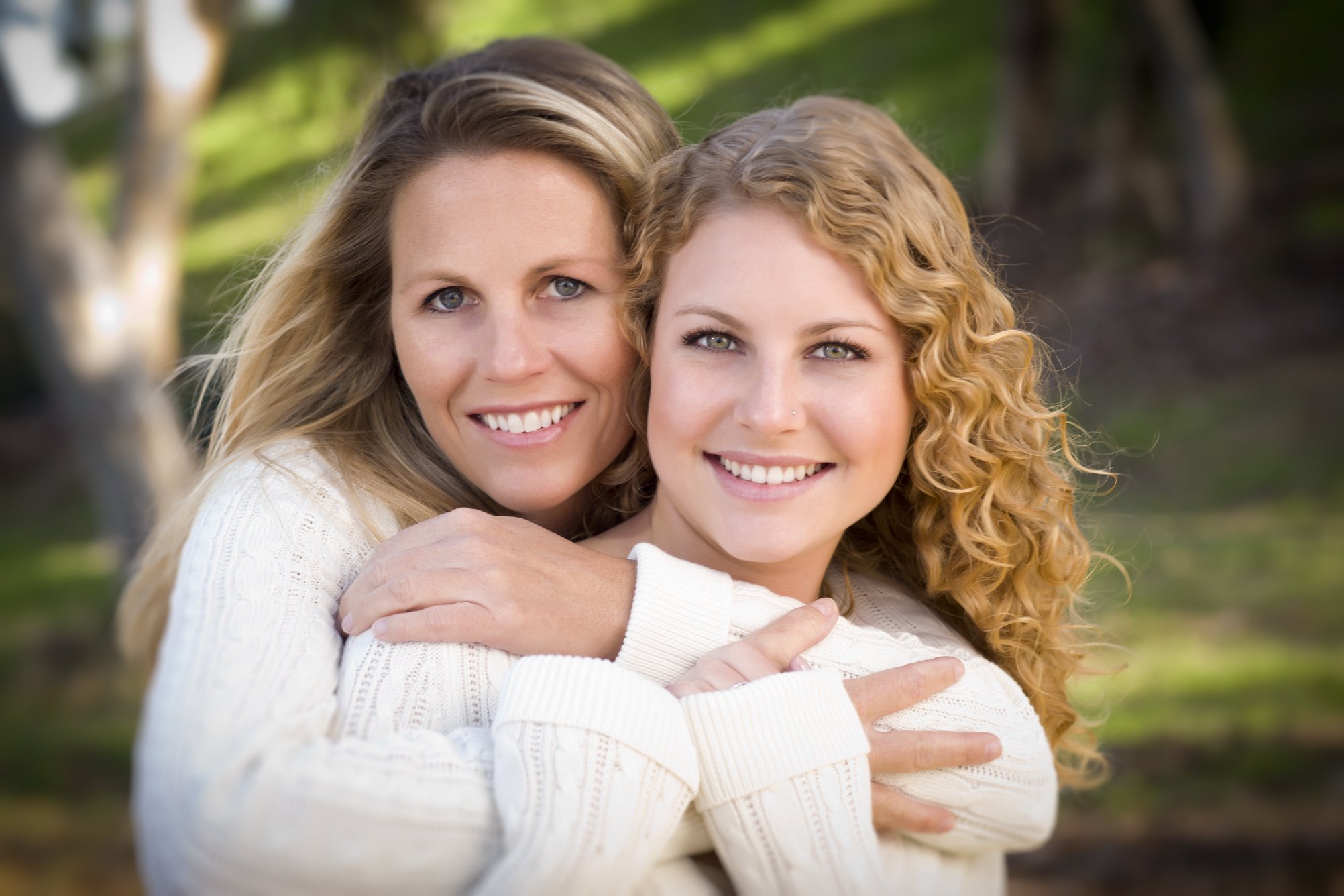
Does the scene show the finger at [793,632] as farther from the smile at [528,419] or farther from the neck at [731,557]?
the smile at [528,419]

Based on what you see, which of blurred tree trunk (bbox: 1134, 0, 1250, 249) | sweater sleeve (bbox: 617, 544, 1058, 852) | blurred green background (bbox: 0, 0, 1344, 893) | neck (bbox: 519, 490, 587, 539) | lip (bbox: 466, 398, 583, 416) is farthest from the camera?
blurred tree trunk (bbox: 1134, 0, 1250, 249)

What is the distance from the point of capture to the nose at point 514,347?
2387 millimetres

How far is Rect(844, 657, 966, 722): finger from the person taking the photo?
6.96 ft

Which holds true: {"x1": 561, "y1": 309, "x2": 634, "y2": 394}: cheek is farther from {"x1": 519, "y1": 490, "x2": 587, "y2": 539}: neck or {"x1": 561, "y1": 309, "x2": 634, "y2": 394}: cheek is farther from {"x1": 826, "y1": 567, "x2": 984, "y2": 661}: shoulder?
{"x1": 826, "y1": 567, "x2": 984, "y2": 661}: shoulder

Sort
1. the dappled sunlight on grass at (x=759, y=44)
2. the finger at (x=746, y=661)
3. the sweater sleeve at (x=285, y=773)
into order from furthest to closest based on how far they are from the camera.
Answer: the dappled sunlight on grass at (x=759, y=44) < the finger at (x=746, y=661) < the sweater sleeve at (x=285, y=773)

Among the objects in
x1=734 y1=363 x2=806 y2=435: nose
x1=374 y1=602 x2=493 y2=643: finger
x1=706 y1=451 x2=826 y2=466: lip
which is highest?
x1=734 y1=363 x2=806 y2=435: nose

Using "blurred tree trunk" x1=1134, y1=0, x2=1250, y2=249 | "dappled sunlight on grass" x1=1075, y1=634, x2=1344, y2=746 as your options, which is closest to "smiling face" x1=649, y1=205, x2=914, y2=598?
"dappled sunlight on grass" x1=1075, y1=634, x2=1344, y2=746

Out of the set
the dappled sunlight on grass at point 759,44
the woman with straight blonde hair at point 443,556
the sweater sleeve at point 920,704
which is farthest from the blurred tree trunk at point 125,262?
the dappled sunlight on grass at point 759,44

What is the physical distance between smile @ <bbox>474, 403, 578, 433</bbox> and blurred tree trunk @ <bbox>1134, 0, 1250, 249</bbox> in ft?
23.2

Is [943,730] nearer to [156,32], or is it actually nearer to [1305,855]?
[1305,855]

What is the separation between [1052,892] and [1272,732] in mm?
1177

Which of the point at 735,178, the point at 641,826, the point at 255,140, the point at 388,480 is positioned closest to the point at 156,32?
the point at 388,480

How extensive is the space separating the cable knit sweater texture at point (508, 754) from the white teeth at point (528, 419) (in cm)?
41

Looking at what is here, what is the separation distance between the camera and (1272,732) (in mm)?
4711
